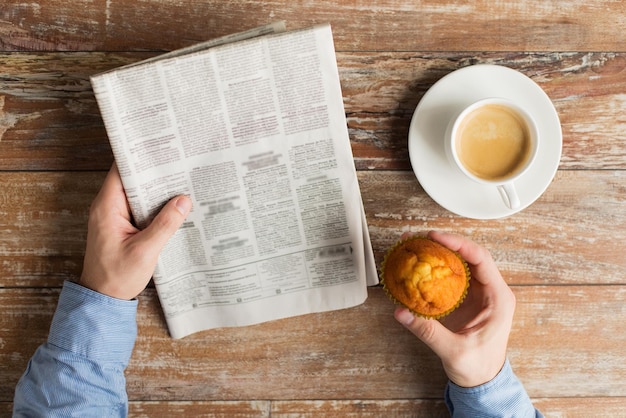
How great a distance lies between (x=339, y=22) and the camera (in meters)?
0.94

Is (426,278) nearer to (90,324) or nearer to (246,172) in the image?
(246,172)

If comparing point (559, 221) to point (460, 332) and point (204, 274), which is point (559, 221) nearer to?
point (460, 332)

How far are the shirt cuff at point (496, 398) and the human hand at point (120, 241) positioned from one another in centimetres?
54

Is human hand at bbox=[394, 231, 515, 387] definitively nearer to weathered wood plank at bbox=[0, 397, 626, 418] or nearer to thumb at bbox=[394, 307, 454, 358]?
thumb at bbox=[394, 307, 454, 358]

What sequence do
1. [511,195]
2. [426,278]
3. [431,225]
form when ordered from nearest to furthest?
[426,278], [511,195], [431,225]

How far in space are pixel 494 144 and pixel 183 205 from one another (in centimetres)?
51

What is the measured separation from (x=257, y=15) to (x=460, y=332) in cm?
62

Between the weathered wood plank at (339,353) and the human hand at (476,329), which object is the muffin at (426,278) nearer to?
the human hand at (476,329)

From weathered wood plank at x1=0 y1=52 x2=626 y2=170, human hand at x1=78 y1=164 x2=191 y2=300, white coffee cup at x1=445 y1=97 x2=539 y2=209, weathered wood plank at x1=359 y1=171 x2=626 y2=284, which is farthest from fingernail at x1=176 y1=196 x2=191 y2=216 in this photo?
white coffee cup at x1=445 y1=97 x2=539 y2=209

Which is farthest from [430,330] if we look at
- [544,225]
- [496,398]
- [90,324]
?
[90,324]

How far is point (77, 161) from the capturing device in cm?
97

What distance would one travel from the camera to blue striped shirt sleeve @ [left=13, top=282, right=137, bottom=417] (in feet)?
2.86

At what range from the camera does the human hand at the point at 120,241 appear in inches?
34.5

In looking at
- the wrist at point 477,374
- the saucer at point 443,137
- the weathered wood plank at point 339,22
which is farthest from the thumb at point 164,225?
the wrist at point 477,374
